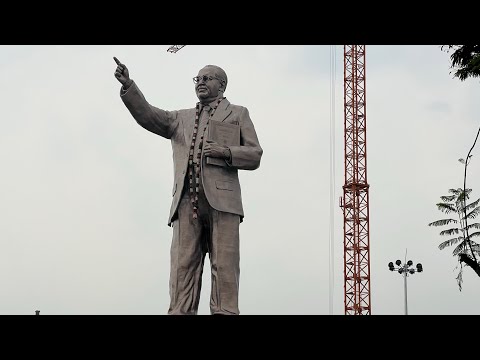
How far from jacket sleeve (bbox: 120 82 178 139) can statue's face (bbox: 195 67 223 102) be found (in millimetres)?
477

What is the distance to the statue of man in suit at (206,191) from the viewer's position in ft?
36.7

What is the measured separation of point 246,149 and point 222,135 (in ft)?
1.21

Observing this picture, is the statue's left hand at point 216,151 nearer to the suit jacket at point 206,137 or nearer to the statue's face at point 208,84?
the suit jacket at point 206,137

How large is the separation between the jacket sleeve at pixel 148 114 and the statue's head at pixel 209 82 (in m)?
0.47

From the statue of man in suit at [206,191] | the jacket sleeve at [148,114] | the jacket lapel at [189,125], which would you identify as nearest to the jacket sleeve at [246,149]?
the statue of man in suit at [206,191]

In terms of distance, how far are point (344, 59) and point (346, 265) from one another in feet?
34.6

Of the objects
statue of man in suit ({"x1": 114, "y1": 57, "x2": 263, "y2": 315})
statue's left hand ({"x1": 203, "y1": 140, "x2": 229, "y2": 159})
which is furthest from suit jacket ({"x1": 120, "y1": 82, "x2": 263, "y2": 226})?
statue's left hand ({"x1": 203, "y1": 140, "x2": 229, "y2": 159})

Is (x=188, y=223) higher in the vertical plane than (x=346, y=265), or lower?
lower

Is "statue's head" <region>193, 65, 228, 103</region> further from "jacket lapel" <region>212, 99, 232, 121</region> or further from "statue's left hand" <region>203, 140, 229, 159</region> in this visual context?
"statue's left hand" <region>203, 140, 229, 159</region>
